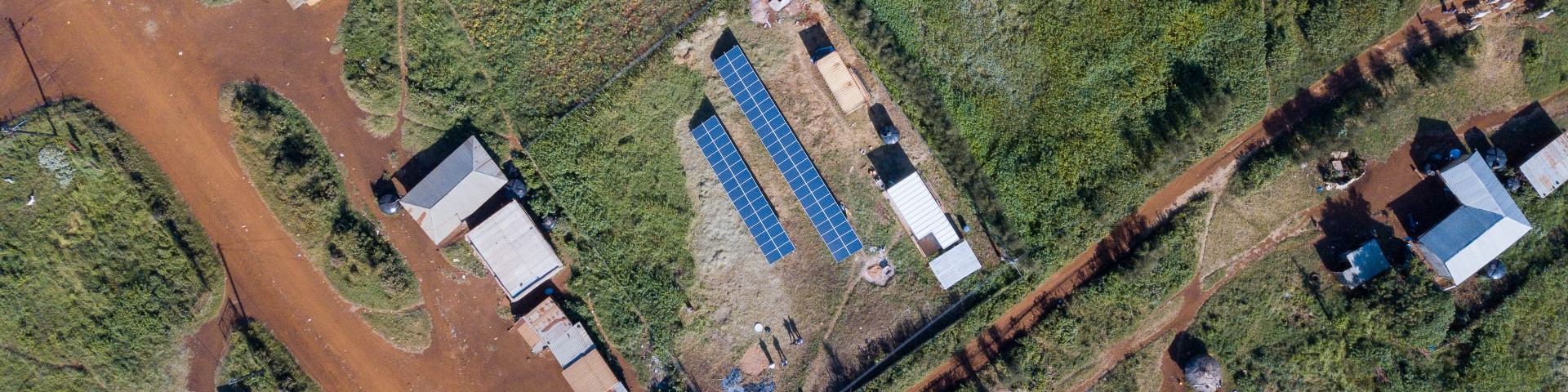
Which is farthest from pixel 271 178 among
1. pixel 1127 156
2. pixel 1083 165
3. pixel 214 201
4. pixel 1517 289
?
pixel 1517 289

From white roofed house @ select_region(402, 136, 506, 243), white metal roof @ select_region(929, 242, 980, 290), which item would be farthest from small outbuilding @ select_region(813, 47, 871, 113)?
white roofed house @ select_region(402, 136, 506, 243)

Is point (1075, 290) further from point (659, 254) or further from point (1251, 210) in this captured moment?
point (659, 254)

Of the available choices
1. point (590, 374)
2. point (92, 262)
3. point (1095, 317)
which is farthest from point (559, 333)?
point (1095, 317)

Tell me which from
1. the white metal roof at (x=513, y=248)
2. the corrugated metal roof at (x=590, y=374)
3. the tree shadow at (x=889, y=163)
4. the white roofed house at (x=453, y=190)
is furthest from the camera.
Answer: the corrugated metal roof at (x=590, y=374)

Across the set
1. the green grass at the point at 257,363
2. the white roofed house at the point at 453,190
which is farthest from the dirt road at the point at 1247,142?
the green grass at the point at 257,363

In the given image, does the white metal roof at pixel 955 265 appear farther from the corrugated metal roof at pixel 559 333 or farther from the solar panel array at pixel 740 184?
the corrugated metal roof at pixel 559 333

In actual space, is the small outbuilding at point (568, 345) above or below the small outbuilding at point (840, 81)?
below
